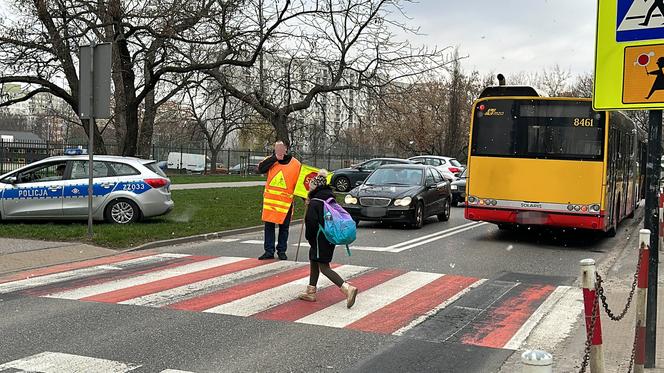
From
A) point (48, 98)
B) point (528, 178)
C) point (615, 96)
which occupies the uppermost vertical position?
point (48, 98)

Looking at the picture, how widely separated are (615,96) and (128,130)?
20205mm

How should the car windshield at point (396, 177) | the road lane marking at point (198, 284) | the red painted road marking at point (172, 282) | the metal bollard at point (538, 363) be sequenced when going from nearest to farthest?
the metal bollard at point (538, 363), the road lane marking at point (198, 284), the red painted road marking at point (172, 282), the car windshield at point (396, 177)

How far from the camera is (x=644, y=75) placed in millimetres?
4848

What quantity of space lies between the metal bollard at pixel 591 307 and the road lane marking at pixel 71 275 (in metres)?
6.84

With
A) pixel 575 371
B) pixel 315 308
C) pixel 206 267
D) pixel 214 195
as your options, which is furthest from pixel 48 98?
pixel 575 371

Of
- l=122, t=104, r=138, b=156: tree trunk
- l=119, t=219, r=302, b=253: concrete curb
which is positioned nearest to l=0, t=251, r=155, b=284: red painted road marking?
l=119, t=219, r=302, b=253: concrete curb

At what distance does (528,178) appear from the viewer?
13.8m

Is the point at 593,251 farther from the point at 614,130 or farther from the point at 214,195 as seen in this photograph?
the point at 214,195

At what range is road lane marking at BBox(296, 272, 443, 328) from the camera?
7.13 meters

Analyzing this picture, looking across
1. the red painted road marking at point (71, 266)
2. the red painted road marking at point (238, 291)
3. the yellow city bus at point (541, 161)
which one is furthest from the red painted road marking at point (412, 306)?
the red painted road marking at point (71, 266)

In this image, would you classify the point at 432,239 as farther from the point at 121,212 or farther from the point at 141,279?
the point at 141,279

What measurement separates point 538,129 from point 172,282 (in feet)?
27.5

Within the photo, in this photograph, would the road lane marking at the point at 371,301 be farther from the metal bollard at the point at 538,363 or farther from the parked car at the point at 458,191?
the parked car at the point at 458,191

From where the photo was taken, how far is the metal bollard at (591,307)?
441 centimetres
